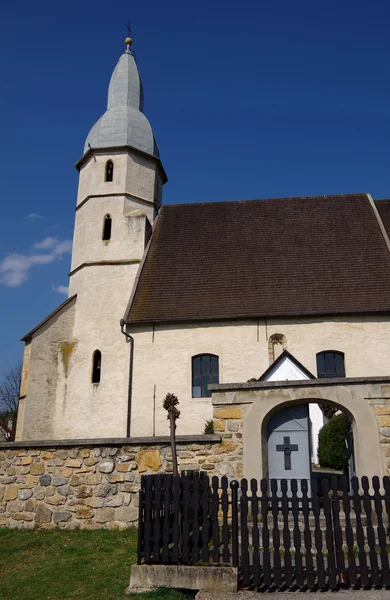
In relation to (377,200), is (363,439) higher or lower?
lower

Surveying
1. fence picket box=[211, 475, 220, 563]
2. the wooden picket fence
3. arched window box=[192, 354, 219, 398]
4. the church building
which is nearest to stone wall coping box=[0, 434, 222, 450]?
the wooden picket fence

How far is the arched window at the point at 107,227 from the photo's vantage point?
2026 centimetres

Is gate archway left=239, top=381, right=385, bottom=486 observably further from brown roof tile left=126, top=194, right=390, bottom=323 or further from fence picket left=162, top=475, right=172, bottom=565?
brown roof tile left=126, top=194, right=390, bottom=323

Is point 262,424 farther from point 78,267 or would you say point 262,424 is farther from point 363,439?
point 78,267

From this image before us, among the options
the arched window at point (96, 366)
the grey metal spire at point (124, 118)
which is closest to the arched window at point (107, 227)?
the grey metal spire at point (124, 118)

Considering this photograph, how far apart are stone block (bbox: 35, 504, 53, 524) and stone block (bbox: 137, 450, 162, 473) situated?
1858 mm

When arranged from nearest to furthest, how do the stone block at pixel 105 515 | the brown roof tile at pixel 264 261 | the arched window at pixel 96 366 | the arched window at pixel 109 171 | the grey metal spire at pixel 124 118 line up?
1. the stone block at pixel 105 515
2. the brown roof tile at pixel 264 261
3. the arched window at pixel 96 366
4. the arched window at pixel 109 171
5. the grey metal spire at pixel 124 118

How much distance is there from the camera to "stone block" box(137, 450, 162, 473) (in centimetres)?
934

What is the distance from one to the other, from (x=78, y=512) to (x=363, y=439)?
5.25 metres

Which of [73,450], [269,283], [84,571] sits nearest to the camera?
[84,571]

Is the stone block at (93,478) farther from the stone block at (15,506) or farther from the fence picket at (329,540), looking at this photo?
the fence picket at (329,540)

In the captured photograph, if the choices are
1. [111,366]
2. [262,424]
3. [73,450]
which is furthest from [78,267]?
[262,424]

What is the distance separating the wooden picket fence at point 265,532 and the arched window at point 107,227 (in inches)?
585

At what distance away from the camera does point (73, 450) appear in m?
9.55
